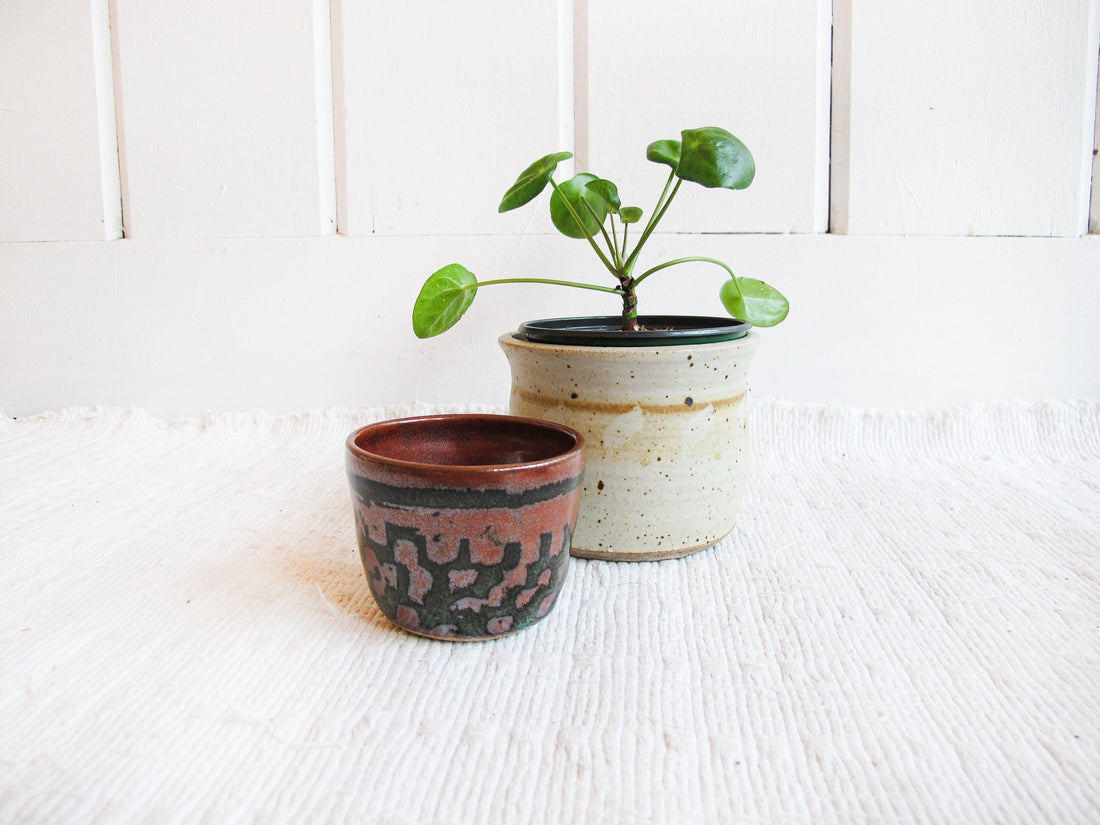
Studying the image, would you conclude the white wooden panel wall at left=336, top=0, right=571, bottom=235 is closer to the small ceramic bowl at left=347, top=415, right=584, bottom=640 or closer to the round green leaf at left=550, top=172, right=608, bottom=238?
the round green leaf at left=550, top=172, right=608, bottom=238

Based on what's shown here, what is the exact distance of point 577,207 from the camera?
1.91 ft

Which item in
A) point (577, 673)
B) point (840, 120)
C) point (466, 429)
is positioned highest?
point (840, 120)

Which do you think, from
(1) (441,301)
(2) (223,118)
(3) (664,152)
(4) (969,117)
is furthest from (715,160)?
(2) (223,118)

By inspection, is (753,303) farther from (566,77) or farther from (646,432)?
(566,77)

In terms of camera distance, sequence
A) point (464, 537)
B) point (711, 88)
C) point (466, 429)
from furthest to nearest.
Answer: point (711, 88), point (466, 429), point (464, 537)

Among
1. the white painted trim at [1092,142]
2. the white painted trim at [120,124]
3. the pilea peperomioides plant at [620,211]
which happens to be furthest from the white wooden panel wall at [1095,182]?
the white painted trim at [120,124]

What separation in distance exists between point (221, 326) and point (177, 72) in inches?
9.7

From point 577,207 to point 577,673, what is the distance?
0.33 m

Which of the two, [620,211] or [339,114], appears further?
[339,114]

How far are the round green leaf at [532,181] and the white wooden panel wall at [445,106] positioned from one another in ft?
0.86

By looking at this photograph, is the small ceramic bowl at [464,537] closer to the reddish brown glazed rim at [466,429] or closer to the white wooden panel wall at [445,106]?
the reddish brown glazed rim at [466,429]

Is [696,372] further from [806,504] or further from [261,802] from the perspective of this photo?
[261,802]

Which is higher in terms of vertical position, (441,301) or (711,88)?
(711,88)

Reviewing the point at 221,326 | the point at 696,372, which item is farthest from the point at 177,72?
the point at 696,372
